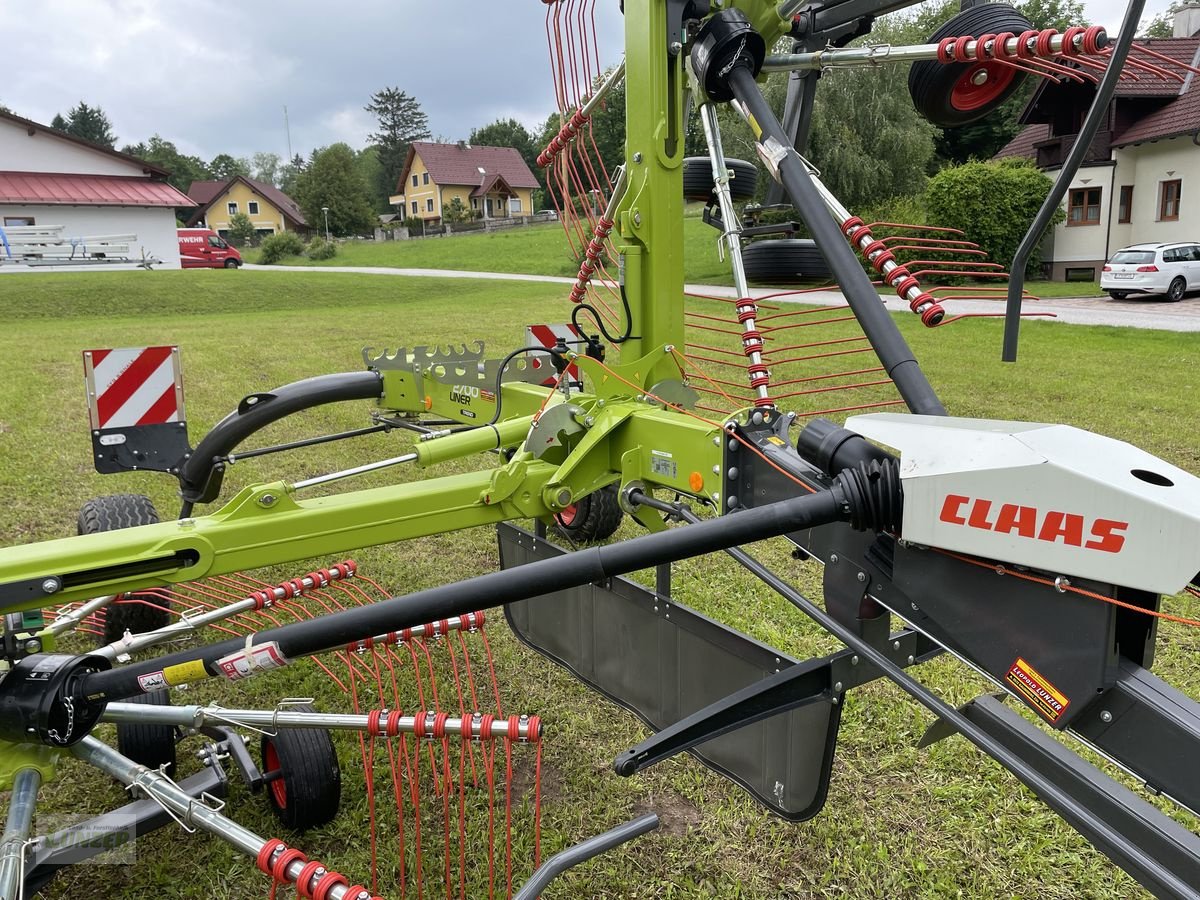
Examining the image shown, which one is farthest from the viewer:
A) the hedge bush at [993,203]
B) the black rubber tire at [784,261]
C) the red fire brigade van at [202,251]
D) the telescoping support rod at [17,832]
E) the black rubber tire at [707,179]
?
the red fire brigade van at [202,251]

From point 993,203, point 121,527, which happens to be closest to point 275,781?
point 121,527

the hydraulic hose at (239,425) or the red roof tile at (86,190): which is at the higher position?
the red roof tile at (86,190)

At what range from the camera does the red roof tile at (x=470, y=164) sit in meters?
62.1

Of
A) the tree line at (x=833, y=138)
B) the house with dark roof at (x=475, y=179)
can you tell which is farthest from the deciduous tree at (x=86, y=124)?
the house with dark roof at (x=475, y=179)

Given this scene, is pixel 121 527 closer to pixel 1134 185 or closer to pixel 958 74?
pixel 958 74

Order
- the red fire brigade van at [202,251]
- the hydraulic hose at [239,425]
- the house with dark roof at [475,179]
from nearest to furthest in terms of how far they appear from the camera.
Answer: the hydraulic hose at [239,425] → the red fire brigade van at [202,251] → the house with dark roof at [475,179]

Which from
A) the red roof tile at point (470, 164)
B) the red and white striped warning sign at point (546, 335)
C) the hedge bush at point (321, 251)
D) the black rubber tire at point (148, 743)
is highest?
the red roof tile at point (470, 164)

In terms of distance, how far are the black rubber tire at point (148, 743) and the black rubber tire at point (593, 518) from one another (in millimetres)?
2196

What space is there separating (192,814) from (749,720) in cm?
131

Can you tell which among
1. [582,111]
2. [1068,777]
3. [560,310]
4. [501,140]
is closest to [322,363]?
[560,310]

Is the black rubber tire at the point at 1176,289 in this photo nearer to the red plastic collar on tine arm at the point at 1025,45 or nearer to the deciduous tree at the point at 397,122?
the red plastic collar on tine arm at the point at 1025,45

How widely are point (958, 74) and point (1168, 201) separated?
83.4 feet

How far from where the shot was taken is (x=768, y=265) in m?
3.22

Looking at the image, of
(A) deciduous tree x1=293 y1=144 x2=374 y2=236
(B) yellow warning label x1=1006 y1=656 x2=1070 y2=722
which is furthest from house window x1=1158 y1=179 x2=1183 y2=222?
(A) deciduous tree x1=293 y1=144 x2=374 y2=236
